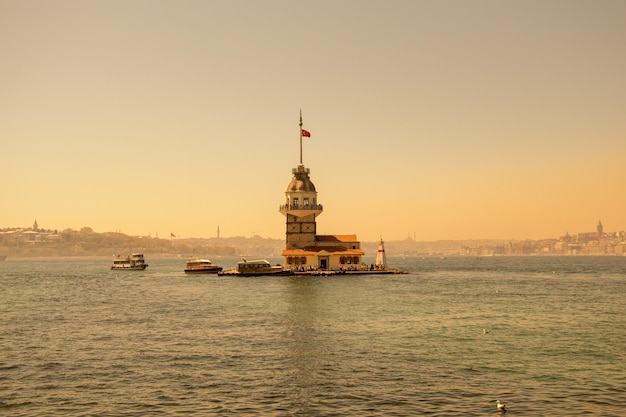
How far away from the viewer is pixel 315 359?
112 ft

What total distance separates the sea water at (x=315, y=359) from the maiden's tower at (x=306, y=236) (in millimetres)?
43785

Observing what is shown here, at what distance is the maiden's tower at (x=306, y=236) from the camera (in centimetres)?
10800

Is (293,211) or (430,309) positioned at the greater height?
(293,211)

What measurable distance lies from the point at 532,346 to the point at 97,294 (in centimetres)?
5838

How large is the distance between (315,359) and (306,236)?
7598 cm

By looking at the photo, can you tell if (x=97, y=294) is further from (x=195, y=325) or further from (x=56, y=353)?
(x=56, y=353)

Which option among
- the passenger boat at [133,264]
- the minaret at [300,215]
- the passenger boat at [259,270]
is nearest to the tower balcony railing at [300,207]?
the minaret at [300,215]

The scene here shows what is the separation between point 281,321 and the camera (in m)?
49.5

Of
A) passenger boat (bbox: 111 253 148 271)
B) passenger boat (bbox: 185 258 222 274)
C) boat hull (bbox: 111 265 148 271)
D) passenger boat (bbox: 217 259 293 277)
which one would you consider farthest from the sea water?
passenger boat (bbox: 111 253 148 271)

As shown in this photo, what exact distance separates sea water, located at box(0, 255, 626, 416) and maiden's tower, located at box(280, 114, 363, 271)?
4379 cm

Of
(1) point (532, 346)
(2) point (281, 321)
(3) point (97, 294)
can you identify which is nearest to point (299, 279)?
(3) point (97, 294)

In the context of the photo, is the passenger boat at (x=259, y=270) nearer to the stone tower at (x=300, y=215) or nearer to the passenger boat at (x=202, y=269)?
the stone tower at (x=300, y=215)

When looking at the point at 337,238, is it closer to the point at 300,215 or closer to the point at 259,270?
the point at 300,215

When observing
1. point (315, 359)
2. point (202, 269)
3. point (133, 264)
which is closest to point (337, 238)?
point (202, 269)
